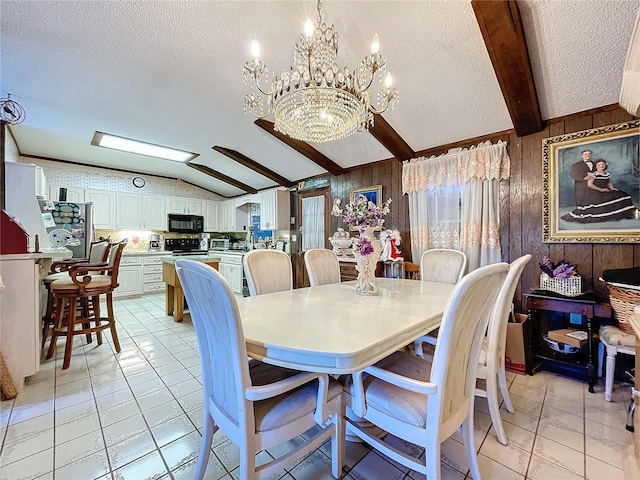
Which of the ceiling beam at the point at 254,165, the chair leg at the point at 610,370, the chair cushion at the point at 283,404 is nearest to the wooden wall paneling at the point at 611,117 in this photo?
the chair leg at the point at 610,370

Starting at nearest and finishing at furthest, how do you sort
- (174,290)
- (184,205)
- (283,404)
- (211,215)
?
(283,404) < (174,290) < (184,205) < (211,215)

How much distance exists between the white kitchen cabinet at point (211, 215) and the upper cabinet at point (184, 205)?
149mm

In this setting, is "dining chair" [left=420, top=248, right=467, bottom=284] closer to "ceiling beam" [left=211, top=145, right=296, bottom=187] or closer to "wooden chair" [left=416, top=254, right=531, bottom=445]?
"wooden chair" [left=416, top=254, right=531, bottom=445]

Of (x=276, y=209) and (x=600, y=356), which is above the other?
(x=276, y=209)

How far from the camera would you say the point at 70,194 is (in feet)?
15.9

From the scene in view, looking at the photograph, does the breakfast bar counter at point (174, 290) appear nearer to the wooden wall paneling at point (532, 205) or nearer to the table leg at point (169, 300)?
the table leg at point (169, 300)

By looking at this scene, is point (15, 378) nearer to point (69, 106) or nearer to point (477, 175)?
point (69, 106)

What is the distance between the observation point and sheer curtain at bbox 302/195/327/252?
4.89 metres

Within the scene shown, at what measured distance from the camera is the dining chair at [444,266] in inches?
95.7

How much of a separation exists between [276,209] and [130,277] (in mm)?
3167

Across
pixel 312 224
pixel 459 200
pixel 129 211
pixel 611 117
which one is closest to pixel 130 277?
pixel 129 211

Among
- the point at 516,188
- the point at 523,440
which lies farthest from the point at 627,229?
the point at 523,440

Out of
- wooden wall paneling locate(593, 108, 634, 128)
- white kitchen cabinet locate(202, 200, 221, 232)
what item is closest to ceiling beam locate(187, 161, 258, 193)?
white kitchen cabinet locate(202, 200, 221, 232)

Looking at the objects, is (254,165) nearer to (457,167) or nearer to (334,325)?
(457,167)
